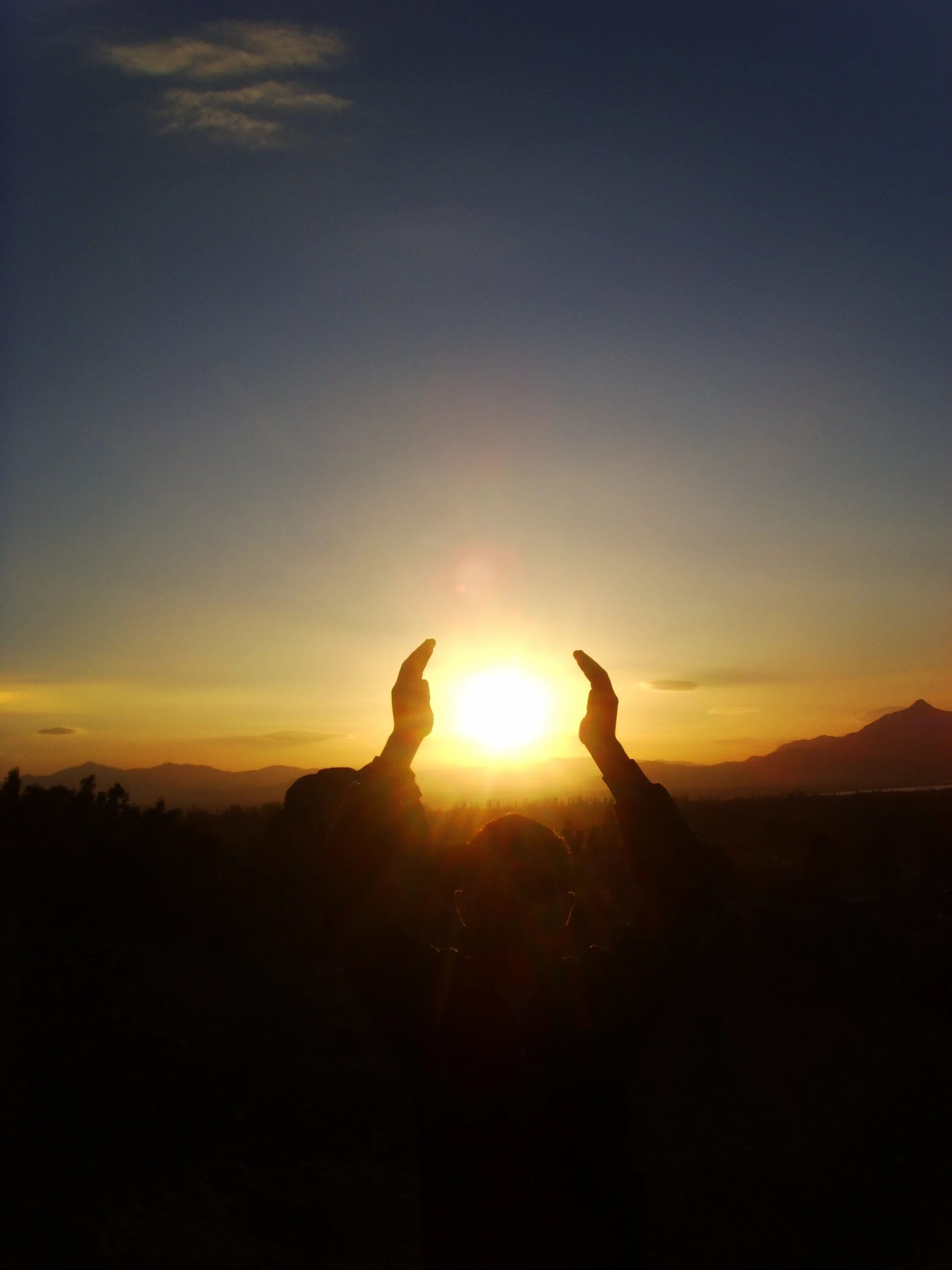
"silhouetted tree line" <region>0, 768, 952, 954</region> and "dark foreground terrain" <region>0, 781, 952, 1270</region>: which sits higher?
"silhouetted tree line" <region>0, 768, 952, 954</region>

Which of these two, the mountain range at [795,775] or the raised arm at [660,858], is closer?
the raised arm at [660,858]

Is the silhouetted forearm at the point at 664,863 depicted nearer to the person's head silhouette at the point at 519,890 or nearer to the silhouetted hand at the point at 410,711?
the person's head silhouette at the point at 519,890

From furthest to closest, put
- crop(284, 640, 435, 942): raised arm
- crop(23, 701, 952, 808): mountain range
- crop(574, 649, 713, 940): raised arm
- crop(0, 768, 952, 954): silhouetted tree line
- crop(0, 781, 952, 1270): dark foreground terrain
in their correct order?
crop(23, 701, 952, 808): mountain range, crop(0, 768, 952, 954): silhouetted tree line, crop(0, 781, 952, 1270): dark foreground terrain, crop(284, 640, 435, 942): raised arm, crop(574, 649, 713, 940): raised arm

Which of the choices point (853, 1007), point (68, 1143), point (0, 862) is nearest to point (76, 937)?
point (0, 862)

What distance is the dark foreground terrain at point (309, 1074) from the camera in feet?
24.4

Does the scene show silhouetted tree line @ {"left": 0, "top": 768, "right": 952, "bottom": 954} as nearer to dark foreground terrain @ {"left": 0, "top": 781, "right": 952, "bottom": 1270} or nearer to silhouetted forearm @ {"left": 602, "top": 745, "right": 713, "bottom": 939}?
dark foreground terrain @ {"left": 0, "top": 781, "right": 952, "bottom": 1270}

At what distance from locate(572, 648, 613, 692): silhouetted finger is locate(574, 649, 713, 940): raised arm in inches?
9.4

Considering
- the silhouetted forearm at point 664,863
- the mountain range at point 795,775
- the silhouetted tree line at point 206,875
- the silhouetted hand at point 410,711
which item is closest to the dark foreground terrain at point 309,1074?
the silhouetted tree line at point 206,875

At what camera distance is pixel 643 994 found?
7.75 feet

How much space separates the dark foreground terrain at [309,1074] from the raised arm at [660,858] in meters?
0.22

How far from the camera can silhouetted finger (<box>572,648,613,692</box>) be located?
103 inches

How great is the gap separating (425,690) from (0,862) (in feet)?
42.1

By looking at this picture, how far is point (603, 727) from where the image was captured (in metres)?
2.56

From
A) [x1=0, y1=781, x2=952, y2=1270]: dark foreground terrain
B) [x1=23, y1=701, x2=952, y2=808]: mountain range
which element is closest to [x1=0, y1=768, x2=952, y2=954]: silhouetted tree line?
[x1=0, y1=781, x2=952, y2=1270]: dark foreground terrain
